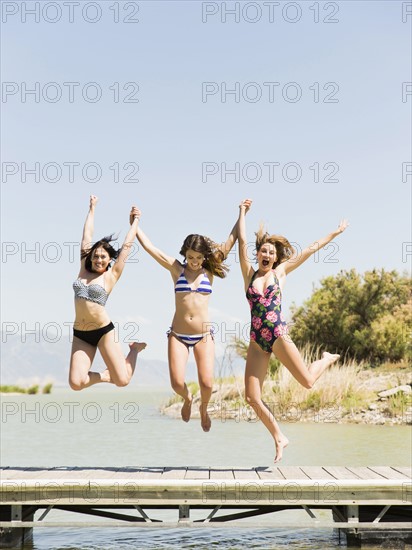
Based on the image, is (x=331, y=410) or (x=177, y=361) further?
(x=331, y=410)

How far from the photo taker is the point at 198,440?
19.9 metres

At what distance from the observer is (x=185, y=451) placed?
17.7m

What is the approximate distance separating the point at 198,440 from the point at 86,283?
38.0ft

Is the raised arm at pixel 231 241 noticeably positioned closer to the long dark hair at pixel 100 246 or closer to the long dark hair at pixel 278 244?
the long dark hair at pixel 278 244

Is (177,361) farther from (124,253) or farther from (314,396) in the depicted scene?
(314,396)

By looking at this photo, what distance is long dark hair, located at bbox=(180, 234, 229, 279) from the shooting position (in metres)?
9.05

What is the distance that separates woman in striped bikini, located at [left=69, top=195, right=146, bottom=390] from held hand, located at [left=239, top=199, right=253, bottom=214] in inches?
48.4

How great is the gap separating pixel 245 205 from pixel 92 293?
2.03m

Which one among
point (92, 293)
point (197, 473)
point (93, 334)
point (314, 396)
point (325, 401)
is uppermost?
point (92, 293)

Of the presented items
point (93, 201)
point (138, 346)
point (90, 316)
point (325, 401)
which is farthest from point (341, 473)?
point (325, 401)

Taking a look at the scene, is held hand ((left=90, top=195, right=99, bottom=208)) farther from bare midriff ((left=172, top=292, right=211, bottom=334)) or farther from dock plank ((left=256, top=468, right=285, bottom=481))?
dock plank ((left=256, top=468, right=285, bottom=481))

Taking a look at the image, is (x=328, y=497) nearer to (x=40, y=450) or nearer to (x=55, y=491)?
(x=55, y=491)

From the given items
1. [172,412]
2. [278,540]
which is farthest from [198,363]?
[172,412]

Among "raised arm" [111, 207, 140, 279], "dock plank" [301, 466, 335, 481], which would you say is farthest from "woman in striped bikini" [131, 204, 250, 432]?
"dock plank" [301, 466, 335, 481]
